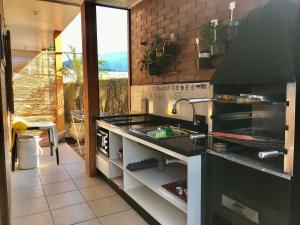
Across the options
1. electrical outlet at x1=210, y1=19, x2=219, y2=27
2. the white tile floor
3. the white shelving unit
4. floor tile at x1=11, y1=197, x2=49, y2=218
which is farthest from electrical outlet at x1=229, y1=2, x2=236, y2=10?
floor tile at x1=11, y1=197, x2=49, y2=218

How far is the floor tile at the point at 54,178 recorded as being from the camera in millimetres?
3172

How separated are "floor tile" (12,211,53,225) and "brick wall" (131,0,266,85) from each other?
1884mm

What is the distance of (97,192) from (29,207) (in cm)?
70

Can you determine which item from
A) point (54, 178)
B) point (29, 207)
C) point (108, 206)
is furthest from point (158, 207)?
point (54, 178)

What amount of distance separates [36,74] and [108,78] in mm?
1821

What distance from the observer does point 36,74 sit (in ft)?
18.0

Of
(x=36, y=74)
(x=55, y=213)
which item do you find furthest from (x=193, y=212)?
(x=36, y=74)

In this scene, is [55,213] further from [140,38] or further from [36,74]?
[36,74]

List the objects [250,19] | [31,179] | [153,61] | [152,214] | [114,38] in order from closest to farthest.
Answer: [250,19] < [152,214] < [153,61] < [31,179] < [114,38]

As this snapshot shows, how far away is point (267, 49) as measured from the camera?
1.21 meters

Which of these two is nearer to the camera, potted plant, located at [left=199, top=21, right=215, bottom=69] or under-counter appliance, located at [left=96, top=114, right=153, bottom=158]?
potted plant, located at [left=199, top=21, right=215, bottom=69]

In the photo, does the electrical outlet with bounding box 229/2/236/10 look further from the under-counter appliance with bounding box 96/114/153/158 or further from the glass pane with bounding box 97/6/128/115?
the glass pane with bounding box 97/6/128/115

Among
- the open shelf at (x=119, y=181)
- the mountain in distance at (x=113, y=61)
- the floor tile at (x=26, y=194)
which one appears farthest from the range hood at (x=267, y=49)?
the mountain in distance at (x=113, y=61)

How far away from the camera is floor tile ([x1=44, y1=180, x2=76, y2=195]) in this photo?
2.84 meters
